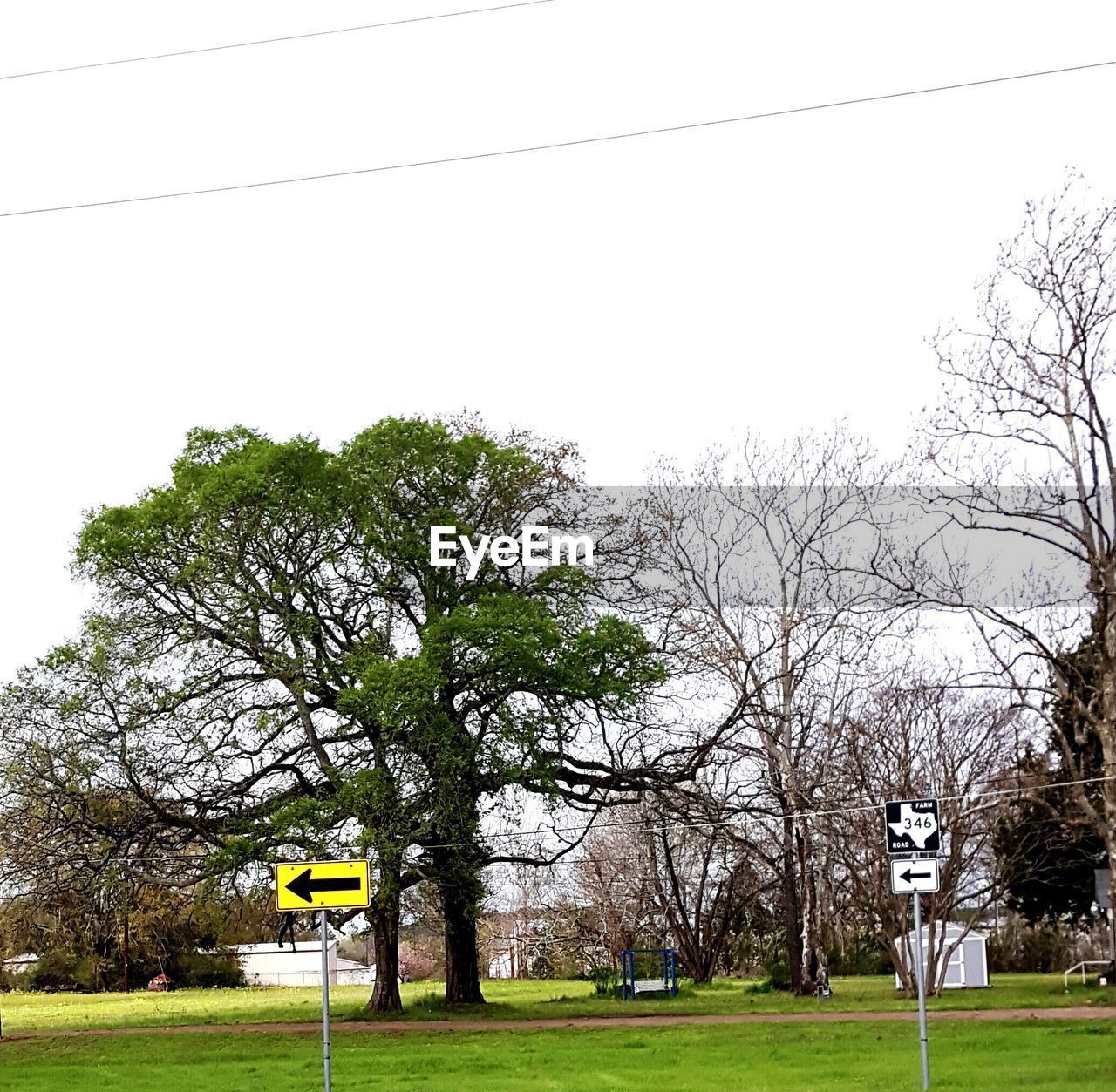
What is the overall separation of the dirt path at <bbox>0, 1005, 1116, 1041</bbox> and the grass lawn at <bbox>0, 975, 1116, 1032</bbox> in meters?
1.14

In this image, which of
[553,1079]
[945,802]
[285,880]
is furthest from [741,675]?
[285,880]

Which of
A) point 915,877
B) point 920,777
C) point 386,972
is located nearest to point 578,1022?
point 386,972

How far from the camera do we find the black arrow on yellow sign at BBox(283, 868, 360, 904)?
1803cm

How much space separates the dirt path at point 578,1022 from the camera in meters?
30.8

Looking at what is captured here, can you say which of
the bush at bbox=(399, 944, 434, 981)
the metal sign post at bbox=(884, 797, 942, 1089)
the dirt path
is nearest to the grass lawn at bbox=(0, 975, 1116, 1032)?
the dirt path

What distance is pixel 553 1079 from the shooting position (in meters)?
22.4

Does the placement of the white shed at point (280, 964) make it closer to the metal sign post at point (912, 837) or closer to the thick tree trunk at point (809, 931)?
the thick tree trunk at point (809, 931)

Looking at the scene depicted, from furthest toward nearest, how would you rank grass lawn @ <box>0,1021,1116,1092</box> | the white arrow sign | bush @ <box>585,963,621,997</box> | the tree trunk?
bush @ <box>585,963,621,997</box> < the tree trunk < grass lawn @ <box>0,1021,1116,1092</box> < the white arrow sign

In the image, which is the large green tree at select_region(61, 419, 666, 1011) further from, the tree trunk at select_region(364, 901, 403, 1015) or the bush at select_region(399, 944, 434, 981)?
the bush at select_region(399, 944, 434, 981)

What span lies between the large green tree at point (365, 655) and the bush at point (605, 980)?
634 cm

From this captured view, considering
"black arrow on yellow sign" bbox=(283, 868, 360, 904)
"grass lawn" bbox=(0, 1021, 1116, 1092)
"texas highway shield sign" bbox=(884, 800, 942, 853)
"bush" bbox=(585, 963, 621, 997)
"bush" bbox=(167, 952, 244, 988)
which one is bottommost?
"bush" bbox=(167, 952, 244, 988)

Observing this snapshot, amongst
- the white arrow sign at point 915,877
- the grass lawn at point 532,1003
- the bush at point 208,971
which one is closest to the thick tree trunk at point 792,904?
the grass lawn at point 532,1003

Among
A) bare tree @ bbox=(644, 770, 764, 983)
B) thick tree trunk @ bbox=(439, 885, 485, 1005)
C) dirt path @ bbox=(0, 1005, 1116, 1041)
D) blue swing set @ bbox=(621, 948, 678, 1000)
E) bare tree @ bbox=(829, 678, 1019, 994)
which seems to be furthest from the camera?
bare tree @ bbox=(644, 770, 764, 983)

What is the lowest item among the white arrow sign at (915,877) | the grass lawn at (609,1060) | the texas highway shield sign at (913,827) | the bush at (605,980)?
the bush at (605,980)
